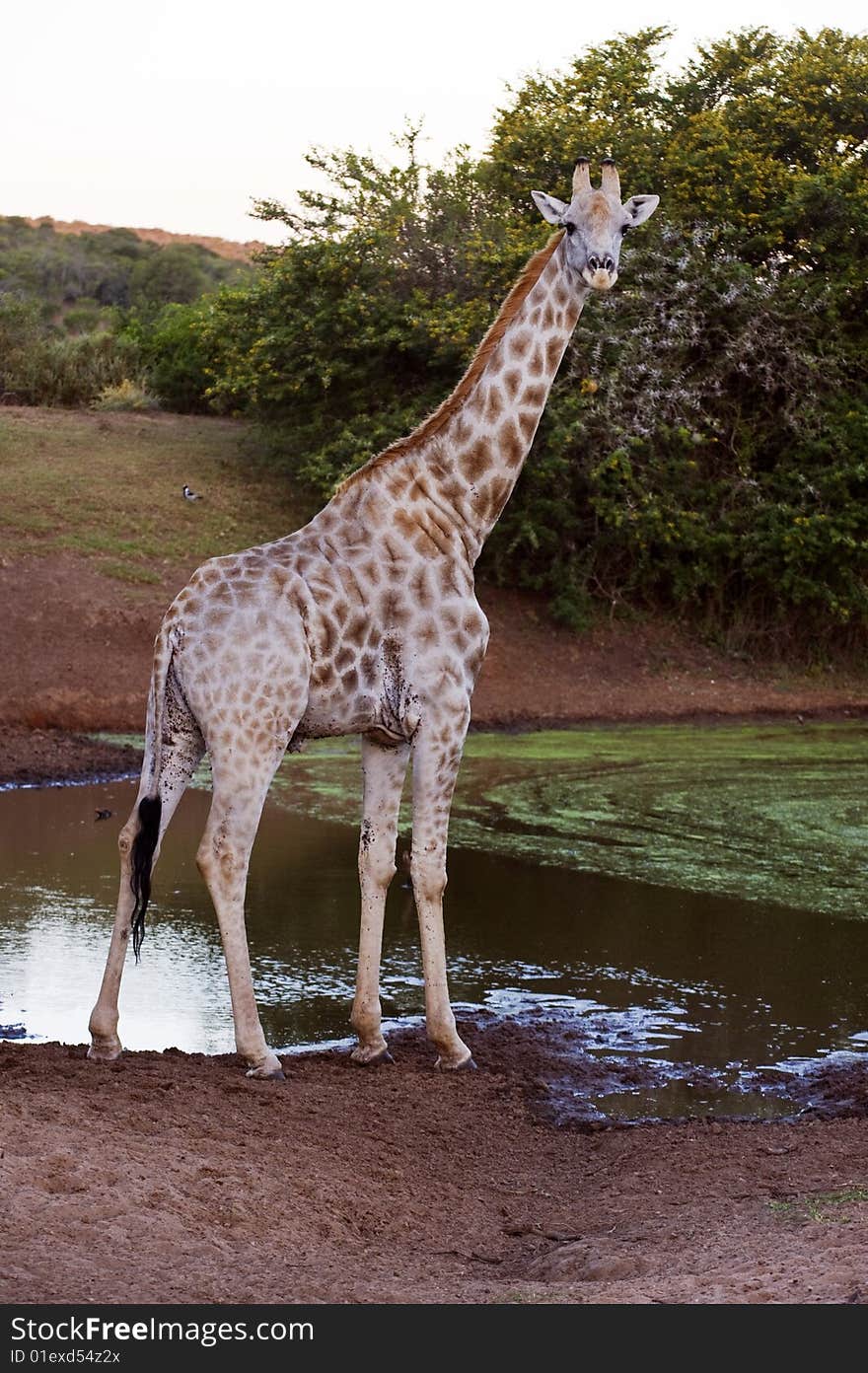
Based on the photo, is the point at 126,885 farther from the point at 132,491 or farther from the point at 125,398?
the point at 125,398

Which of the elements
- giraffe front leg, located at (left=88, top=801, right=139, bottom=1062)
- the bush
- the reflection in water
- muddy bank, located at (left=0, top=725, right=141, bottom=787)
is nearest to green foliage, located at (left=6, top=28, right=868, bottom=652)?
the bush

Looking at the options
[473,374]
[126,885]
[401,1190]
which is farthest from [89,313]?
[401,1190]

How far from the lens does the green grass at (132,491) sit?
19484 millimetres

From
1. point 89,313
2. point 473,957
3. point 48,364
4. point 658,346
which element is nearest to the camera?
point 473,957

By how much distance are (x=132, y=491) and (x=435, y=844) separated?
51.2 ft

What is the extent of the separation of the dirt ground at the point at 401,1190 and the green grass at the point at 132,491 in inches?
517

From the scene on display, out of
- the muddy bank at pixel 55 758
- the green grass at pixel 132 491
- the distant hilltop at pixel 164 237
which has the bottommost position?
the muddy bank at pixel 55 758

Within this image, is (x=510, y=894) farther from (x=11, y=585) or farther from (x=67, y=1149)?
(x=11, y=585)

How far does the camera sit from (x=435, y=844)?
6.91 meters

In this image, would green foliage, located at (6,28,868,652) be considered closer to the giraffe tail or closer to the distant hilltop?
the giraffe tail

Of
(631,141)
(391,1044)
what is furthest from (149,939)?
(631,141)

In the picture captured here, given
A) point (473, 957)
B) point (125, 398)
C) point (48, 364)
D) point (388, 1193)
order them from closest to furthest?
point (388, 1193), point (473, 957), point (125, 398), point (48, 364)

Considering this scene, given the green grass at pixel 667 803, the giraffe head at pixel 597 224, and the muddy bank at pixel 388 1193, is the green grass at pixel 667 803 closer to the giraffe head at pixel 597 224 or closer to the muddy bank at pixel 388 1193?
the muddy bank at pixel 388 1193

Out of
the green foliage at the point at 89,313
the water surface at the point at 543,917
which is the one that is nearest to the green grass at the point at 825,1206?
the water surface at the point at 543,917
